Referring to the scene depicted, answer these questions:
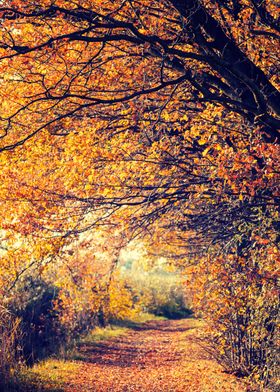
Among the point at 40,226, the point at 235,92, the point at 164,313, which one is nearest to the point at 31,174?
the point at 40,226

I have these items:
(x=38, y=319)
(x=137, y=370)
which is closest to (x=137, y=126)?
(x=137, y=370)

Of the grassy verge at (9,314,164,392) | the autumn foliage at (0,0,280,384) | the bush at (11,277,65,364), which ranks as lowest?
the grassy verge at (9,314,164,392)

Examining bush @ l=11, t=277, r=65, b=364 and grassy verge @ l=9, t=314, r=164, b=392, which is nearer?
grassy verge @ l=9, t=314, r=164, b=392

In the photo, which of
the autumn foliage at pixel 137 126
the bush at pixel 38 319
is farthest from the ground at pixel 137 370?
the autumn foliage at pixel 137 126

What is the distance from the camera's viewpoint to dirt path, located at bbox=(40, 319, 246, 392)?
39.5 feet

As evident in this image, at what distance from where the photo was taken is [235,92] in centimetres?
819

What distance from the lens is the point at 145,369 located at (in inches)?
582

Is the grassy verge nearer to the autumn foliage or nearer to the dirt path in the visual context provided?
the dirt path

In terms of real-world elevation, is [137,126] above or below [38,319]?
above

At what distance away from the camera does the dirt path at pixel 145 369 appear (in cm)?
1203

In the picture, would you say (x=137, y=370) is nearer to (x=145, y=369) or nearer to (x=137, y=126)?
(x=145, y=369)

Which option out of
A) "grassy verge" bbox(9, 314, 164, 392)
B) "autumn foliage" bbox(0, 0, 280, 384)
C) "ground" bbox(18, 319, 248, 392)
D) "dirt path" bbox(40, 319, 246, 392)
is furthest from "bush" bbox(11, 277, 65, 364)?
"autumn foliage" bbox(0, 0, 280, 384)

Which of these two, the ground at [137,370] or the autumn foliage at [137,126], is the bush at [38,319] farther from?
the autumn foliage at [137,126]

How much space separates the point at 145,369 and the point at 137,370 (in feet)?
0.90
